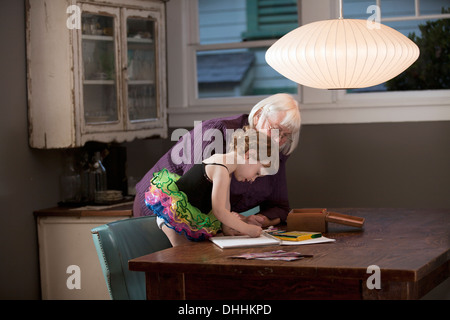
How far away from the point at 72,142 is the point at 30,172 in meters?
0.37

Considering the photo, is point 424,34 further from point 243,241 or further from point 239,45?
point 243,241

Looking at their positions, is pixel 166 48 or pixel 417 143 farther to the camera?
pixel 166 48

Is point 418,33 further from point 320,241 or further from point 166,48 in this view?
point 320,241

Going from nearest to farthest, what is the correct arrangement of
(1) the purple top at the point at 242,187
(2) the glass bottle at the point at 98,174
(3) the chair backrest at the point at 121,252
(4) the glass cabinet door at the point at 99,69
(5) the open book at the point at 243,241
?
1. (5) the open book at the point at 243,241
2. (3) the chair backrest at the point at 121,252
3. (1) the purple top at the point at 242,187
4. (4) the glass cabinet door at the point at 99,69
5. (2) the glass bottle at the point at 98,174

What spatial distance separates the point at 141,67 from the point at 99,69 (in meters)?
0.43

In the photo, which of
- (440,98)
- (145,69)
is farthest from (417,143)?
(145,69)

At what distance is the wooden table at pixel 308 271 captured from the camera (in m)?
2.09

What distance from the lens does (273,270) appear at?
2.16 m

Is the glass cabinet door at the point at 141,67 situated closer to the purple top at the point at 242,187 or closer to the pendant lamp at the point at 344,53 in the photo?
the purple top at the point at 242,187

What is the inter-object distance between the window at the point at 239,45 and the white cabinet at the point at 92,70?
1.35 ft

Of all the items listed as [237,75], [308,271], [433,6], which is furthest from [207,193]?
[433,6]

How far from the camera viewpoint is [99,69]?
13.4 ft

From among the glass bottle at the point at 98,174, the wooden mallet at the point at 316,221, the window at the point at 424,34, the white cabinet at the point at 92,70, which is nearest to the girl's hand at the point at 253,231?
the wooden mallet at the point at 316,221

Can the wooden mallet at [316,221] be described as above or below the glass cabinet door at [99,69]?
below
